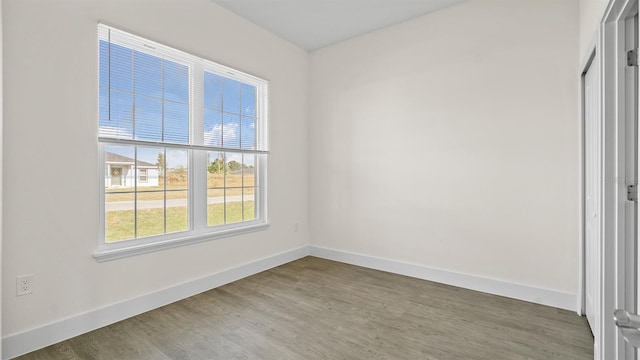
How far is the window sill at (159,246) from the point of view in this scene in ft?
7.63

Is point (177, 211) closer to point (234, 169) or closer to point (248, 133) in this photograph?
point (234, 169)

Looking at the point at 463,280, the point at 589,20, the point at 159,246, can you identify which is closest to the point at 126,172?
the point at 159,246

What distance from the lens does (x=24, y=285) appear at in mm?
1963

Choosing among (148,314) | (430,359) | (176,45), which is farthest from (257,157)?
(430,359)

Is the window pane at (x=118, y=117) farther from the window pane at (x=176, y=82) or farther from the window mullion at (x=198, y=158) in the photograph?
the window mullion at (x=198, y=158)

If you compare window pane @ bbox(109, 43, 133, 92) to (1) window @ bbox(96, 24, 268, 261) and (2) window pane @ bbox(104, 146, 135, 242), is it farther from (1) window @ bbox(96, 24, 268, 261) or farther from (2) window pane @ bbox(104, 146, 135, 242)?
(2) window pane @ bbox(104, 146, 135, 242)

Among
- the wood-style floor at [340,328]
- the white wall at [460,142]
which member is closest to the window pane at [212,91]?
the white wall at [460,142]

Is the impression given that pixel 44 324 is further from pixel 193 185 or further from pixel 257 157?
pixel 257 157

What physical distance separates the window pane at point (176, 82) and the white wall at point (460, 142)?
5.97 ft

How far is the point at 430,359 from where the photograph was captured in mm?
1903

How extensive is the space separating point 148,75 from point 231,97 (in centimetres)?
89

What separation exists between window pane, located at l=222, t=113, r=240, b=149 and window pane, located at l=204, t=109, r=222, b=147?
0.05 meters

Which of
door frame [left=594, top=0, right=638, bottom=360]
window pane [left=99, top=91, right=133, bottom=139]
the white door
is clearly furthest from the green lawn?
the white door

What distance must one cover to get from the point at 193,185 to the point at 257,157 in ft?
3.03
